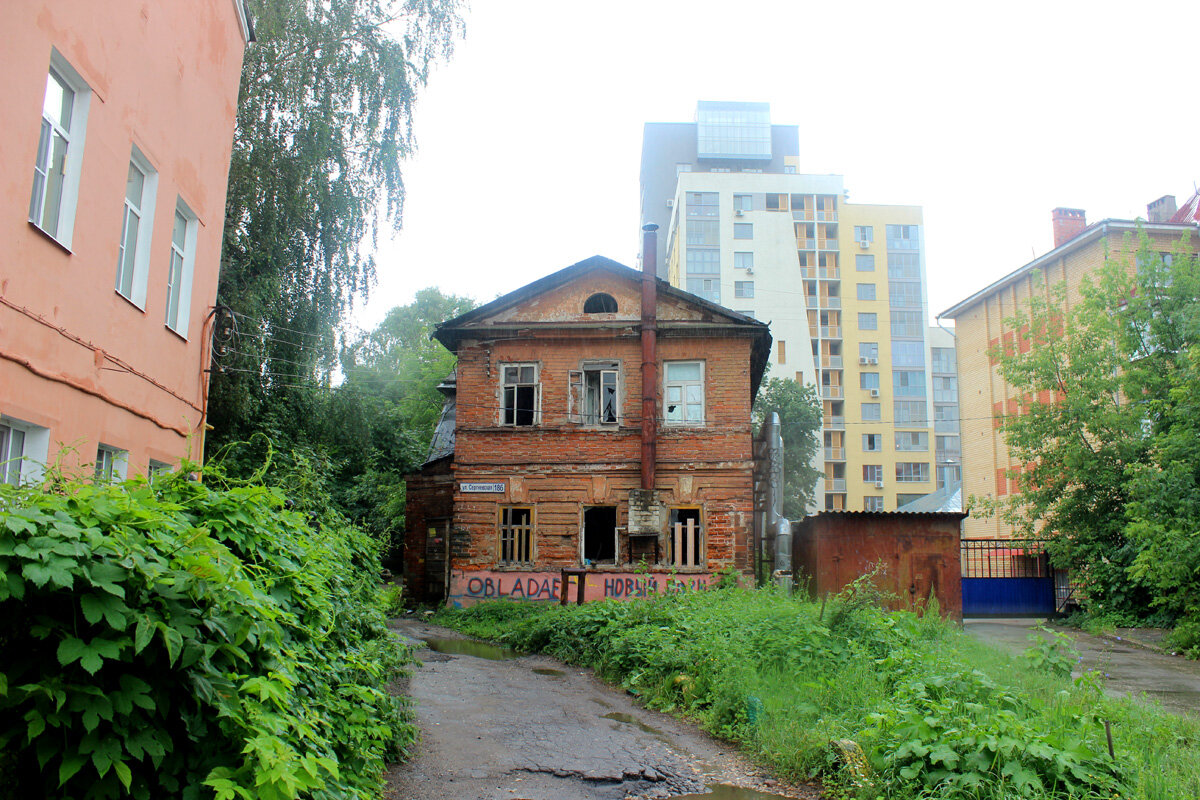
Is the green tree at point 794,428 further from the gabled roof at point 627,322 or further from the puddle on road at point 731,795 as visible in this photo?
the puddle on road at point 731,795

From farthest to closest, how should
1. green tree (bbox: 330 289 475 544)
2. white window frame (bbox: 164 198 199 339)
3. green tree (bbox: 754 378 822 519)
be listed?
green tree (bbox: 754 378 822 519), green tree (bbox: 330 289 475 544), white window frame (bbox: 164 198 199 339)

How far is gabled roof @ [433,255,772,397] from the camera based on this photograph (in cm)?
1950

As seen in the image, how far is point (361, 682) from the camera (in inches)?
221

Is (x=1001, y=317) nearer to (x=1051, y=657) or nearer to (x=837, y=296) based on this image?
(x=837, y=296)

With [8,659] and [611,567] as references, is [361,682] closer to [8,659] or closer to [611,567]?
[8,659]

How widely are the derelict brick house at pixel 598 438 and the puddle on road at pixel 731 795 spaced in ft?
39.3

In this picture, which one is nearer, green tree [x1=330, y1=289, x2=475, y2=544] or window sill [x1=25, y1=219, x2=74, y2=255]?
window sill [x1=25, y1=219, x2=74, y2=255]

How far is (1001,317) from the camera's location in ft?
110

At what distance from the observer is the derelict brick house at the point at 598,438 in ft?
61.8

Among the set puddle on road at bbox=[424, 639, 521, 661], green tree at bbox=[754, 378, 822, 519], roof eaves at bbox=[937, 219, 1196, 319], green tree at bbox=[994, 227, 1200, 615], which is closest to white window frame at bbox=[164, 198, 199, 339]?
puddle on road at bbox=[424, 639, 521, 661]

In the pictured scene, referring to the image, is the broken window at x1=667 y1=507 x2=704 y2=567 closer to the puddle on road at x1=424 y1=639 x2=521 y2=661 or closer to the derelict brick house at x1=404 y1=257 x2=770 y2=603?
the derelict brick house at x1=404 y1=257 x2=770 y2=603

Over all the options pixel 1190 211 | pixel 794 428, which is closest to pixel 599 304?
pixel 794 428

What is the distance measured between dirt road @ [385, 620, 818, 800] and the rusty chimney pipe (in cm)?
853

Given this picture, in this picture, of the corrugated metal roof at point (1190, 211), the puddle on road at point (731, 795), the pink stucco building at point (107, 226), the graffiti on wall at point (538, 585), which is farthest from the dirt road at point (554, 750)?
the corrugated metal roof at point (1190, 211)
